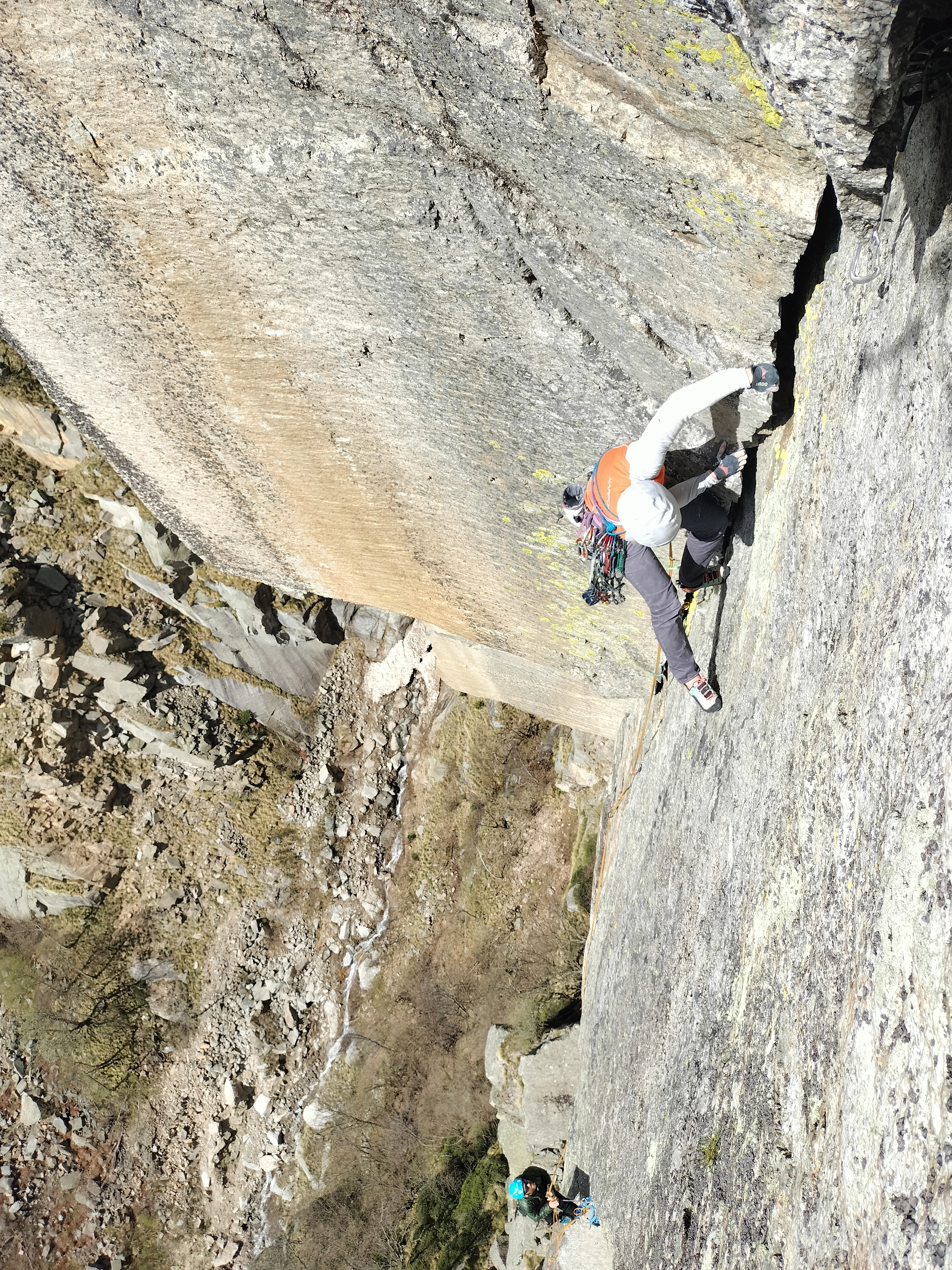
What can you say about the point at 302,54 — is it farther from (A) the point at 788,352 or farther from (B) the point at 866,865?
(B) the point at 866,865

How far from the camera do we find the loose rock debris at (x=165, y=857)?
8.38m

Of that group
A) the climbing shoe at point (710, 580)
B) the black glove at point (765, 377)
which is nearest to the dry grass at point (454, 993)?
the climbing shoe at point (710, 580)

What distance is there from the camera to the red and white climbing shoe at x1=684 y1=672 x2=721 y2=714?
11.7ft

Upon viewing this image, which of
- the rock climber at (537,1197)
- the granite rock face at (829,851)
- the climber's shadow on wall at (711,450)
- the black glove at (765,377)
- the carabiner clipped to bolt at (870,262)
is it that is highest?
the climber's shadow on wall at (711,450)

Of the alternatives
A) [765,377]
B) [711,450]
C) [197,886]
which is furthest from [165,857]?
[765,377]

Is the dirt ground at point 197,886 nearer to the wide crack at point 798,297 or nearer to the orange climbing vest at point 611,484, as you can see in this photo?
the orange climbing vest at point 611,484

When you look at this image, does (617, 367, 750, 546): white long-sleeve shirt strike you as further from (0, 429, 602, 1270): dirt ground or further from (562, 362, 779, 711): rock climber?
(0, 429, 602, 1270): dirt ground

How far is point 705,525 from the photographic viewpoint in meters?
3.70

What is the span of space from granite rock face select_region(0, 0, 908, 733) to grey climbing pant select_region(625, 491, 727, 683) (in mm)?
265

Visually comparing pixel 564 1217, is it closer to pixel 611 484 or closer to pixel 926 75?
pixel 611 484

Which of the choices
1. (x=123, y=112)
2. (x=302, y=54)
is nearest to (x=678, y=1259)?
(x=302, y=54)

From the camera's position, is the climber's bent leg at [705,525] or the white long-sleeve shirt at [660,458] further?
the climber's bent leg at [705,525]

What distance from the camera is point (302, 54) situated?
2.89m

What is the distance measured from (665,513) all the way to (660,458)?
195 millimetres
